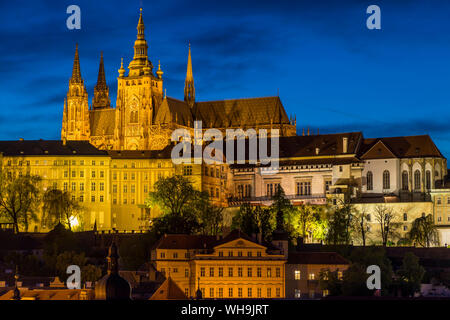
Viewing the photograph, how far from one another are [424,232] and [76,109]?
64.3 meters

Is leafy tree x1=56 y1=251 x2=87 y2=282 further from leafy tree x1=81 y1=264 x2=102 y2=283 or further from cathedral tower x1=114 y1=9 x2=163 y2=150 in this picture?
cathedral tower x1=114 y1=9 x2=163 y2=150

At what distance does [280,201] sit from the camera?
12788 centimetres

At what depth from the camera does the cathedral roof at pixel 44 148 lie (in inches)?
5664

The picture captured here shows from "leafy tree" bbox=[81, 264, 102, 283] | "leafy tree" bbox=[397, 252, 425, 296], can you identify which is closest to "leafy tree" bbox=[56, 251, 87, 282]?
"leafy tree" bbox=[81, 264, 102, 283]

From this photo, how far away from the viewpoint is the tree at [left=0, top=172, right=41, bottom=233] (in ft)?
425

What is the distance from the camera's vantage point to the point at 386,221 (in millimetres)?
130750

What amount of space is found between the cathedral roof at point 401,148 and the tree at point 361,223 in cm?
978

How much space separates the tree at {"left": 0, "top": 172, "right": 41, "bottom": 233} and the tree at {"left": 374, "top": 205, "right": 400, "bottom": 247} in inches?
1410

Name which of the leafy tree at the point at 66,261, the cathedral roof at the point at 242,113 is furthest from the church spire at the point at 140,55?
the leafy tree at the point at 66,261

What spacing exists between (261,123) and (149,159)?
26959 millimetres

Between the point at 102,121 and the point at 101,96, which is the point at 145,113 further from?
the point at 101,96

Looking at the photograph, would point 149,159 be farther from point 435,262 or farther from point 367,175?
point 435,262
